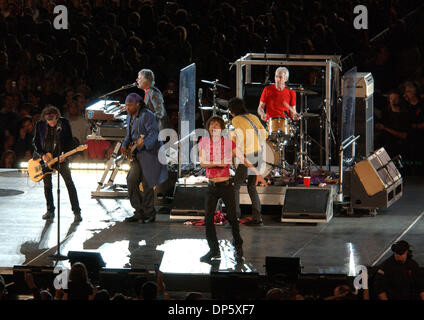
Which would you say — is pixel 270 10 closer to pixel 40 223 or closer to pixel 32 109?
pixel 32 109

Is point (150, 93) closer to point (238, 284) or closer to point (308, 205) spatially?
point (308, 205)

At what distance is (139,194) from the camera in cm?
1291

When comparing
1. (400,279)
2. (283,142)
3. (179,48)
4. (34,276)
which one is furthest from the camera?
(179,48)

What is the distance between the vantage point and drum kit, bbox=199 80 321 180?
13617 mm

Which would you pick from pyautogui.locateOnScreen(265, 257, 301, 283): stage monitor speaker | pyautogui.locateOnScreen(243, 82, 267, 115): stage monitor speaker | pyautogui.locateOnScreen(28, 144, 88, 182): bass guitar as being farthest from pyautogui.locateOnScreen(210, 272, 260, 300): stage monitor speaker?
pyautogui.locateOnScreen(243, 82, 267, 115): stage monitor speaker

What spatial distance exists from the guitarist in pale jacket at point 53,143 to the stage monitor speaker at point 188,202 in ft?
4.32

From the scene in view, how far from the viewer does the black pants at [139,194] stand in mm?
12820

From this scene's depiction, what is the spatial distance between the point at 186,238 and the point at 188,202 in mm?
1244

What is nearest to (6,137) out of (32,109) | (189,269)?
(32,109)

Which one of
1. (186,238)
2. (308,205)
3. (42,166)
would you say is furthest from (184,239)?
(42,166)

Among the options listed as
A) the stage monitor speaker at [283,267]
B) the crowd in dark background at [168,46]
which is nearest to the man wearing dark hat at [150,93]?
the crowd in dark background at [168,46]

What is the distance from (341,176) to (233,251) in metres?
2.83

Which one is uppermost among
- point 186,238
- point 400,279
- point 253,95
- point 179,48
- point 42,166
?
point 179,48
